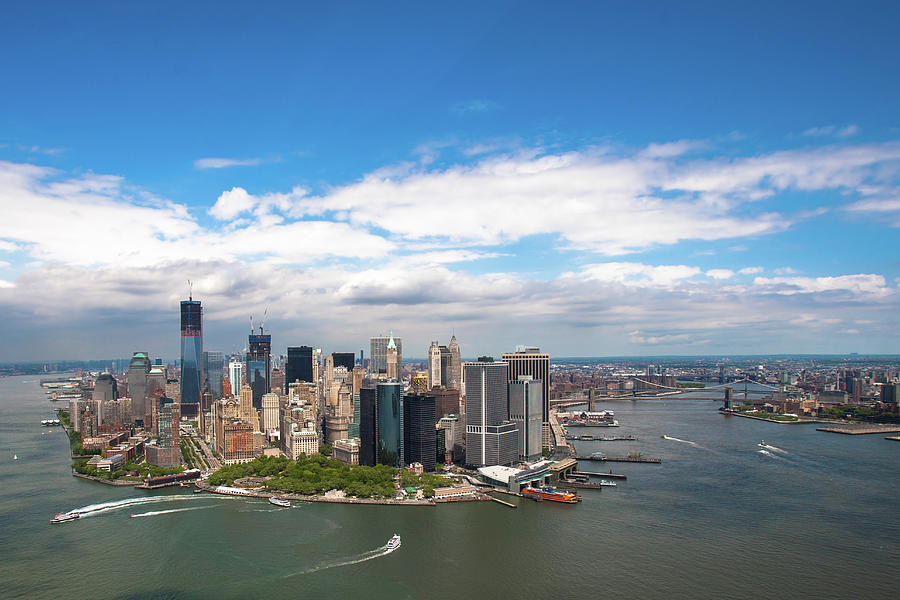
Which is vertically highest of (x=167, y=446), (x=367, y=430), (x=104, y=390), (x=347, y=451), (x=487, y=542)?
(x=104, y=390)

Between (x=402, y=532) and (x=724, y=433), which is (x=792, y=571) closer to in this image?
(x=402, y=532)

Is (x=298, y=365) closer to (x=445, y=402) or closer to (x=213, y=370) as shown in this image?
(x=213, y=370)

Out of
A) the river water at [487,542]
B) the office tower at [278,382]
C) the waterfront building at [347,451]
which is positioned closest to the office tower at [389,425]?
the waterfront building at [347,451]

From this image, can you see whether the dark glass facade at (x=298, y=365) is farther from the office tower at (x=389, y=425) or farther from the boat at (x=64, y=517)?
the boat at (x=64, y=517)

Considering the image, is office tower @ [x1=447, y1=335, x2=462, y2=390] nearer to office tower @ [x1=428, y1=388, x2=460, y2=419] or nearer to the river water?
office tower @ [x1=428, y1=388, x2=460, y2=419]

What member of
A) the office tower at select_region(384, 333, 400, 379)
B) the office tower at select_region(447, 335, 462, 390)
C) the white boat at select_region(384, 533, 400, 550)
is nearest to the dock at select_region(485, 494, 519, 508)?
the white boat at select_region(384, 533, 400, 550)

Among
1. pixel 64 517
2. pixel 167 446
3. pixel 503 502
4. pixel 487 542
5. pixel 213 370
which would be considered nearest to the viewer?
pixel 487 542

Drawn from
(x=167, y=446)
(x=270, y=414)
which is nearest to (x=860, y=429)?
(x=270, y=414)
